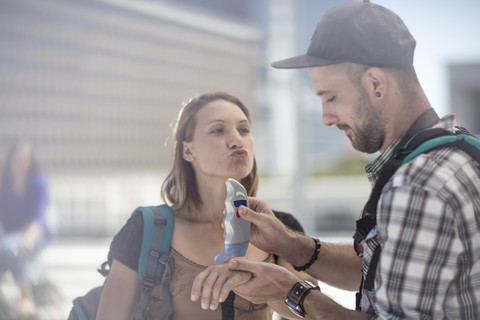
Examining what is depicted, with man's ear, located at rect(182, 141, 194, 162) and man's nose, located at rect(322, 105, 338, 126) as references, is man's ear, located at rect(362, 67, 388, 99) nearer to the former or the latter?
man's nose, located at rect(322, 105, 338, 126)

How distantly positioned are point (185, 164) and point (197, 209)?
19 centimetres

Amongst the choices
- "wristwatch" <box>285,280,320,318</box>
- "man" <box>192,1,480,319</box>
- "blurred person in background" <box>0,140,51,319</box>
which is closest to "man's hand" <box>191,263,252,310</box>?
"man" <box>192,1,480,319</box>

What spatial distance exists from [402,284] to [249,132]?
3.18 ft

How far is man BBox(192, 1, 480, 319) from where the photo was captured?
1.27 meters

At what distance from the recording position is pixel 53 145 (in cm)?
6056

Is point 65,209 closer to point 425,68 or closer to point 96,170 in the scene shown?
point 96,170

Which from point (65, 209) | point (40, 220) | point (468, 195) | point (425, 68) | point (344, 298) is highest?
point (425, 68)

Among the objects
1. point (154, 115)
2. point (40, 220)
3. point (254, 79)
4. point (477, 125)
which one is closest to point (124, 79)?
point (154, 115)

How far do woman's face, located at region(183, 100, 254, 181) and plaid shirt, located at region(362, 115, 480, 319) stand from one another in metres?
0.76

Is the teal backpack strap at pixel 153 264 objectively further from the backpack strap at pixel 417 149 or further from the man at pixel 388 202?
the backpack strap at pixel 417 149

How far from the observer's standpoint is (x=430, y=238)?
4.13 ft

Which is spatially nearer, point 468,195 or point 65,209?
point 468,195

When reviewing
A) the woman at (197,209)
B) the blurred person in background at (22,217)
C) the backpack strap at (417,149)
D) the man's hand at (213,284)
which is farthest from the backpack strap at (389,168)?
the blurred person in background at (22,217)

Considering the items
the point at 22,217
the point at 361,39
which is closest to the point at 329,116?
the point at 361,39
